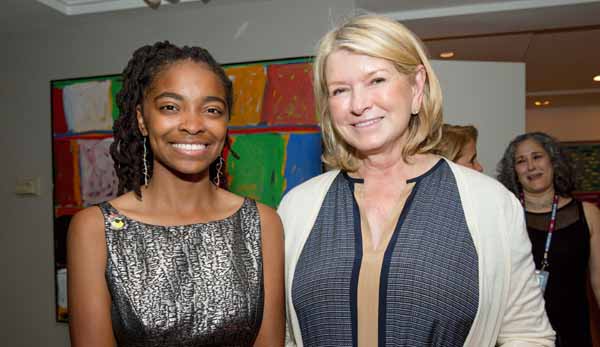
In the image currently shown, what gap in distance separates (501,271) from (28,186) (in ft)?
10.9

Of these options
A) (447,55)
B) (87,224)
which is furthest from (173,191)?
(447,55)

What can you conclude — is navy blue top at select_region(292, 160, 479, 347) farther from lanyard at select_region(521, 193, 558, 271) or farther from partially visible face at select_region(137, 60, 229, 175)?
lanyard at select_region(521, 193, 558, 271)

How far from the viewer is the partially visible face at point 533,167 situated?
257 cm

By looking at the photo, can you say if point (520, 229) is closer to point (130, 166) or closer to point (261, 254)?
point (261, 254)

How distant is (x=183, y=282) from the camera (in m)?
1.31

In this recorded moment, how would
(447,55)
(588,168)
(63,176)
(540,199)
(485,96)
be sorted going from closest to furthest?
(540,199), (485,96), (63,176), (447,55), (588,168)

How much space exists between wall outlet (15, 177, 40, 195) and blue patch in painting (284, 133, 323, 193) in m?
1.78

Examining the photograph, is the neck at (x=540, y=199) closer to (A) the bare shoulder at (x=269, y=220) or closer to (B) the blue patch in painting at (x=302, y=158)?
(B) the blue patch in painting at (x=302, y=158)

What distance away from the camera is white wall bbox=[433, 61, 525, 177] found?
A: 3113 millimetres

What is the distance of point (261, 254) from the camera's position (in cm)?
140

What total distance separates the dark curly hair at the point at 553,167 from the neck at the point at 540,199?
1.9 inches

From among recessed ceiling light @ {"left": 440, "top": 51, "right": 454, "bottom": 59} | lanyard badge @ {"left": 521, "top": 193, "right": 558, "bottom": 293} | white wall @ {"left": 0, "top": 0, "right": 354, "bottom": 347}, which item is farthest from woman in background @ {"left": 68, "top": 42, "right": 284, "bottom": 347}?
recessed ceiling light @ {"left": 440, "top": 51, "right": 454, "bottom": 59}

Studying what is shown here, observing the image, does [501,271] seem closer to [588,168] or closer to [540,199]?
[540,199]

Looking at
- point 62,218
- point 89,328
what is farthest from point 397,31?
point 62,218
